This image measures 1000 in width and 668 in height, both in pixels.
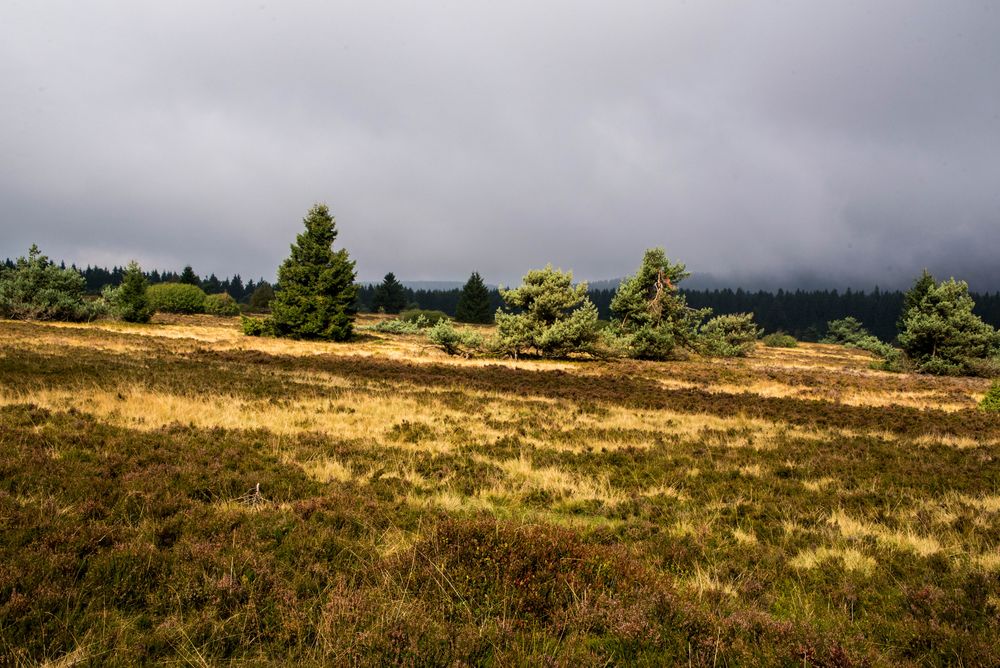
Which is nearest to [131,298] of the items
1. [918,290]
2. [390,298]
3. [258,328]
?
[258,328]

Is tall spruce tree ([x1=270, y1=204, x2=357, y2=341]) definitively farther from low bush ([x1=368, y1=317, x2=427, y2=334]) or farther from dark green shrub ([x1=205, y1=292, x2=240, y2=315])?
dark green shrub ([x1=205, y1=292, x2=240, y2=315])

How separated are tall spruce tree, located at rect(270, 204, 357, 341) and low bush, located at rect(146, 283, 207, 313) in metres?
37.9

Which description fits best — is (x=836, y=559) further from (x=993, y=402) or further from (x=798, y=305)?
(x=798, y=305)

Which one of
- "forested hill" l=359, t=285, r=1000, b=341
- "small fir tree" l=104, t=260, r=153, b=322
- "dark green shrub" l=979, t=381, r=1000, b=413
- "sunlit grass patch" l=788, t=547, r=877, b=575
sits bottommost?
"sunlit grass patch" l=788, t=547, r=877, b=575

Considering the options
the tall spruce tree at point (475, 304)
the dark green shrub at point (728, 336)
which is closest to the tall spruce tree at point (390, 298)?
the tall spruce tree at point (475, 304)

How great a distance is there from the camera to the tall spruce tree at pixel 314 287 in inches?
1602

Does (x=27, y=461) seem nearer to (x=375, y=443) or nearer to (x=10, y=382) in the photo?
(x=375, y=443)

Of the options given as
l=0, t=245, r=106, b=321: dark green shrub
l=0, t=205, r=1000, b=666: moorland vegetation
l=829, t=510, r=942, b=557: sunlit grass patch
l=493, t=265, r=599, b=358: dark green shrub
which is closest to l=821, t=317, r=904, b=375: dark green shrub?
l=493, t=265, r=599, b=358: dark green shrub

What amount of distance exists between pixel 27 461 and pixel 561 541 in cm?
770

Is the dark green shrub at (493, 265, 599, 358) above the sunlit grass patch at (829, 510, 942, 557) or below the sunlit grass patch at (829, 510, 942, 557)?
above

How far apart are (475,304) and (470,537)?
91.7 m

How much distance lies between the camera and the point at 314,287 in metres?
41.1

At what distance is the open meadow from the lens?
3.71 m

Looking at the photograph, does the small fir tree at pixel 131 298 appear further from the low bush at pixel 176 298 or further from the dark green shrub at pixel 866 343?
the dark green shrub at pixel 866 343
